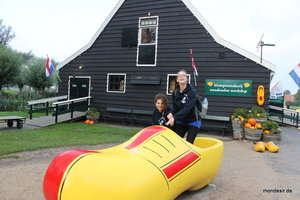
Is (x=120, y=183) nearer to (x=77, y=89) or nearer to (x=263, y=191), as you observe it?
(x=263, y=191)

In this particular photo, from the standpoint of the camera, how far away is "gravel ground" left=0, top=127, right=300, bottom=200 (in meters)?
2.79

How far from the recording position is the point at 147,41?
9141 mm

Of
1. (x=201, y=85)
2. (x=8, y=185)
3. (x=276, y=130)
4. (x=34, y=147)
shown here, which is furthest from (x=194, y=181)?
(x=201, y=85)

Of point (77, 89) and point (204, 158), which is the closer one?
point (204, 158)

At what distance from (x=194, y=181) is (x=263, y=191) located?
1.26 metres

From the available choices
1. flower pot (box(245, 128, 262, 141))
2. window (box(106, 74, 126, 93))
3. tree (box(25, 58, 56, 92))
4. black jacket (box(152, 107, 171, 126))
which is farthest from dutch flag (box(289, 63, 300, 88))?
tree (box(25, 58, 56, 92))

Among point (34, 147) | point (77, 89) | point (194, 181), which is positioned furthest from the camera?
point (77, 89)

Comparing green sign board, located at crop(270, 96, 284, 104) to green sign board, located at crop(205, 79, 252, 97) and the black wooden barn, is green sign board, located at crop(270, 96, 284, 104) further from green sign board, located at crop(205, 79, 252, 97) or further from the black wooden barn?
green sign board, located at crop(205, 79, 252, 97)

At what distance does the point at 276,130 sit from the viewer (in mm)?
6598

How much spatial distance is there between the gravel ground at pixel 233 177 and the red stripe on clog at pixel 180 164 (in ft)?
2.11

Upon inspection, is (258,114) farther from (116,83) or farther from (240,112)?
(116,83)

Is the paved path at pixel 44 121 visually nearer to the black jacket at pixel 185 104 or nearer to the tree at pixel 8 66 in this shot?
the black jacket at pixel 185 104

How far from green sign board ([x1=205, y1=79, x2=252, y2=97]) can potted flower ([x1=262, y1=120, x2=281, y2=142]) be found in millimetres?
1189

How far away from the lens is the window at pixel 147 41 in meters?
8.89
